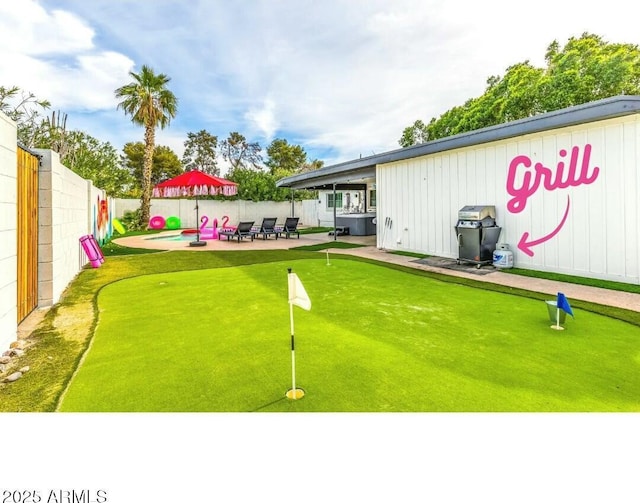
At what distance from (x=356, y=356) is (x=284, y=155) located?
43103mm

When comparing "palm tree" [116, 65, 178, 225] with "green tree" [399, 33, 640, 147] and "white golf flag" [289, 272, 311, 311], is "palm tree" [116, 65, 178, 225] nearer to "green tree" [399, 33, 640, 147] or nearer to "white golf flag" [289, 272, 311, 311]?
"white golf flag" [289, 272, 311, 311]

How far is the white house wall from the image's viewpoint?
6059mm

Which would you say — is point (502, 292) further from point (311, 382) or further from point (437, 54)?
point (437, 54)

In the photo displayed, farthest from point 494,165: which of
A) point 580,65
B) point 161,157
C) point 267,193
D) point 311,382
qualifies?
point 161,157

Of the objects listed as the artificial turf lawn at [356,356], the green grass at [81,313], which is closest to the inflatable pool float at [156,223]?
the green grass at [81,313]

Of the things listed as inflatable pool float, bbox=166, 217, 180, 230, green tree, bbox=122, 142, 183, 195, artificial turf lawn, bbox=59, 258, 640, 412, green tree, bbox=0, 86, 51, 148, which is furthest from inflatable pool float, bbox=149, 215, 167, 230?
green tree, bbox=122, 142, 183, 195

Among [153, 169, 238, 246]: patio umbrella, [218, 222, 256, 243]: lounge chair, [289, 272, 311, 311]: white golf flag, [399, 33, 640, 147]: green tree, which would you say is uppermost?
[399, 33, 640, 147]: green tree

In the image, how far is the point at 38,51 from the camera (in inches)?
352

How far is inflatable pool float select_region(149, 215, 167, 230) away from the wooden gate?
677 inches

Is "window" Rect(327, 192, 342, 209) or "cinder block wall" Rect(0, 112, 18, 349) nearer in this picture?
"cinder block wall" Rect(0, 112, 18, 349)

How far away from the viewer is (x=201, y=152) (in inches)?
1720

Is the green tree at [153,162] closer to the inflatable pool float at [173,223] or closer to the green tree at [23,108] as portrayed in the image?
the inflatable pool float at [173,223]

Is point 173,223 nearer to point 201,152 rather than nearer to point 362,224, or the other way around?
point 362,224

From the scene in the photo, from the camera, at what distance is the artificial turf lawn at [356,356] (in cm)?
252
